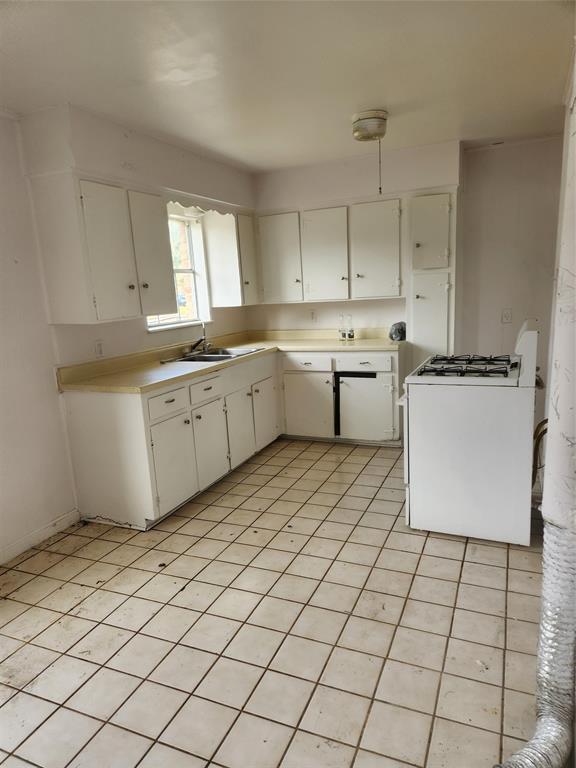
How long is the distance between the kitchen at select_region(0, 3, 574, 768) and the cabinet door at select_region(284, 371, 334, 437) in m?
0.02

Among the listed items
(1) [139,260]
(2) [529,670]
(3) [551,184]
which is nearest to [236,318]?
(1) [139,260]

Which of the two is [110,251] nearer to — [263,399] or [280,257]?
[263,399]

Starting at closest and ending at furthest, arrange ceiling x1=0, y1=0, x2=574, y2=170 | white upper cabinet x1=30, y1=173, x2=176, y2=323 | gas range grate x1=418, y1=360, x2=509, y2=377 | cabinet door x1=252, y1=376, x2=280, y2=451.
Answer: ceiling x1=0, y1=0, x2=574, y2=170 < gas range grate x1=418, y1=360, x2=509, y2=377 < white upper cabinet x1=30, y1=173, x2=176, y2=323 < cabinet door x1=252, y1=376, x2=280, y2=451

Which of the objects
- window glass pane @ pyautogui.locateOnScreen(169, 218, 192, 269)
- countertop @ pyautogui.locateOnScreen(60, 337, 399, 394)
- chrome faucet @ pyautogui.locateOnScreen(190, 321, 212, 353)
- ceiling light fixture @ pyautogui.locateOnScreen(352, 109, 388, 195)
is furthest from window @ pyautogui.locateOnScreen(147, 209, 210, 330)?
ceiling light fixture @ pyautogui.locateOnScreen(352, 109, 388, 195)

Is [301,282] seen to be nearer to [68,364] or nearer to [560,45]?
[68,364]

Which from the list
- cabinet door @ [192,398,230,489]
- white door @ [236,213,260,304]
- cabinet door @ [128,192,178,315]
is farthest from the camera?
Result: white door @ [236,213,260,304]

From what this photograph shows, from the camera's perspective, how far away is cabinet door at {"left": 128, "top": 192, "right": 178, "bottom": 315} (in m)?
3.26

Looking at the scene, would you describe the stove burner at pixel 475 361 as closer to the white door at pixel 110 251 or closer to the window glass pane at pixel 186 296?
the white door at pixel 110 251

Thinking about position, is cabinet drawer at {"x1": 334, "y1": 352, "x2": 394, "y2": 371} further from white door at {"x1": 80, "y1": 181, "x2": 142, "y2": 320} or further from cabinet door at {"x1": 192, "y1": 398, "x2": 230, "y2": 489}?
white door at {"x1": 80, "y1": 181, "x2": 142, "y2": 320}

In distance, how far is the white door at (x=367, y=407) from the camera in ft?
13.8

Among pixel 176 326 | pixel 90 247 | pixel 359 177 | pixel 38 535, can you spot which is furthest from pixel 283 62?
pixel 38 535

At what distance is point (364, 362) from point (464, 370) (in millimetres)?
1468

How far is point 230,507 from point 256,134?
2.57 m

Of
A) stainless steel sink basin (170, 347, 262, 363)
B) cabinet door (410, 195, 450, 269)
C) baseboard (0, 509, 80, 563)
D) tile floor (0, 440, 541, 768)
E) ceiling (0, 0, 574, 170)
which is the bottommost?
tile floor (0, 440, 541, 768)
